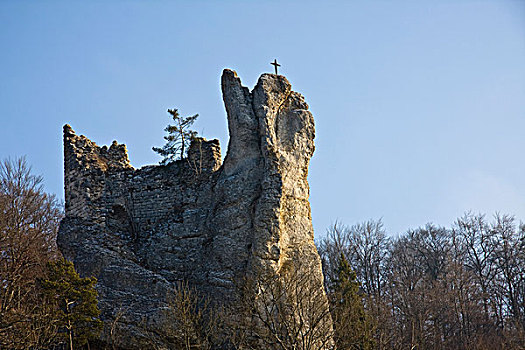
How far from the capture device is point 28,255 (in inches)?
989

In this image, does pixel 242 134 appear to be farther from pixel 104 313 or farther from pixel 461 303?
pixel 461 303

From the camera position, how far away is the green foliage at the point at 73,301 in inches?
664

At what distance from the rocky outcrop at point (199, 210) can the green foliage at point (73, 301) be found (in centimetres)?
96

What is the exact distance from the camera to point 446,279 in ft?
120

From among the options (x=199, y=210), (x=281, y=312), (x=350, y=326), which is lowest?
(x=350, y=326)

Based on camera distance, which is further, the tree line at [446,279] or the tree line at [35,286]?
the tree line at [446,279]

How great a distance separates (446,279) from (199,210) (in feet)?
71.2

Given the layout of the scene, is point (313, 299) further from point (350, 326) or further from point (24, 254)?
point (24, 254)

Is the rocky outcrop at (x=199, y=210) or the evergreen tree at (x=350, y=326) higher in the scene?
the rocky outcrop at (x=199, y=210)

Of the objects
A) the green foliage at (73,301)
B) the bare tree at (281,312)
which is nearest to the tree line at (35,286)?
the green foliage at (73,301)

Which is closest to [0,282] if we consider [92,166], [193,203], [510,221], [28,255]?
[28,255]

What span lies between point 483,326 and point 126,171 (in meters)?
22.5

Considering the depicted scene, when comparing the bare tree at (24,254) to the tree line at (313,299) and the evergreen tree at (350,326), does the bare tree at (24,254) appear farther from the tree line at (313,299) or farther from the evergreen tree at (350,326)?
the evergreen tree at (350,326)

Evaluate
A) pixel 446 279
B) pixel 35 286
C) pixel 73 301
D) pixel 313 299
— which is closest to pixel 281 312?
pixel 313 299
